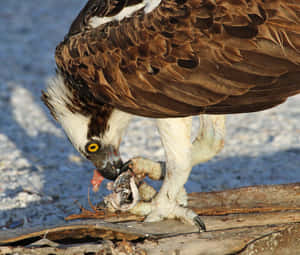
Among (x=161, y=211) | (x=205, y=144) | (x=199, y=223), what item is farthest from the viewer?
(x=205, y=144)

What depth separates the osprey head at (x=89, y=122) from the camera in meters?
3.99

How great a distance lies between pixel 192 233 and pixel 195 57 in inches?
47.1

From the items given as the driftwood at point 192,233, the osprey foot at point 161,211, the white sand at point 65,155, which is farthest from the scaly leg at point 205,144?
the white sand at point 65,155

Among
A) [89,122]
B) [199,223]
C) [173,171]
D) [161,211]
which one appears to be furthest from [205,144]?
[89,122]

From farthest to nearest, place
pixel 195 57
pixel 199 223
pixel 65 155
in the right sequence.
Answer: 1. pixel 65 155
2. pixel 199 223
3. pixel 195 57

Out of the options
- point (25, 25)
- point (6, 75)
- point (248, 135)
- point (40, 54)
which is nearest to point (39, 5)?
point (25, 25)

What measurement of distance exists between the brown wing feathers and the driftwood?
76 cm

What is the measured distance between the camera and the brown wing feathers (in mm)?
3232

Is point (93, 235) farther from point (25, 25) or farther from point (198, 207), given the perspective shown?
point (25, 25)

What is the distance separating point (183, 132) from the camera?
3750mm

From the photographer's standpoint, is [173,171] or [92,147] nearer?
[173,171]

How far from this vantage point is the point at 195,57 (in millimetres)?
3340

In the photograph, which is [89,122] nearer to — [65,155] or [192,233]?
[192,233]

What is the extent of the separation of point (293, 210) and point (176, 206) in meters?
0.86
